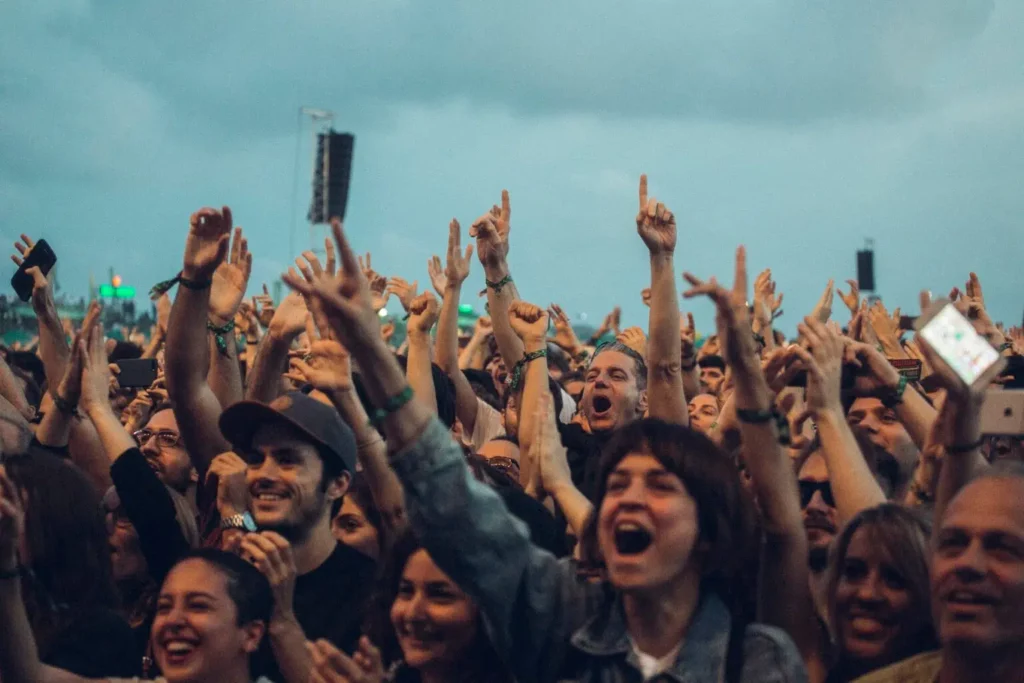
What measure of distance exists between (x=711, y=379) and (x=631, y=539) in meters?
5.66

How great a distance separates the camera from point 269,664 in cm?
348

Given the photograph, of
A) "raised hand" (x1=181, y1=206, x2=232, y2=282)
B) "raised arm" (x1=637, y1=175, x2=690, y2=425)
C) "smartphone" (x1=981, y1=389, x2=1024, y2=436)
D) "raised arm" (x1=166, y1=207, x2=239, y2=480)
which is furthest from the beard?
"smartphone" (x1=981, y1=389, x2=1024, y2=436)

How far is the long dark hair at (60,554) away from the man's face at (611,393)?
219 centimetres

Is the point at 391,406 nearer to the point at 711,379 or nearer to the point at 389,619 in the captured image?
the point at 389,619

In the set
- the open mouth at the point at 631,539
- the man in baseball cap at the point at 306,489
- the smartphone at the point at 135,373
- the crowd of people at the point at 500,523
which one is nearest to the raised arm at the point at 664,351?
the crowd of people at the point at 500,523

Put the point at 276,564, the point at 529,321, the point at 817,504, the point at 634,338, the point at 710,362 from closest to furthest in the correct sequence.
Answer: the point at 276,564 < the point at 817,504 < the point at 529,321 < the point at 634,338 < the point at 710,362

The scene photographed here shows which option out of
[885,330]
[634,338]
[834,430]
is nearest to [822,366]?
[834,430]

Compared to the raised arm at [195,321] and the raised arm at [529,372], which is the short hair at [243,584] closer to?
the raised arm at [529,372]

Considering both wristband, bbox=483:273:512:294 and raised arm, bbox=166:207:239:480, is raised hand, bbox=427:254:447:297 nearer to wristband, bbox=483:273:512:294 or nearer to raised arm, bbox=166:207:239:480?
wristband, bbox=483:273:512:294

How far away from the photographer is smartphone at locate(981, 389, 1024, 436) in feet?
11.4

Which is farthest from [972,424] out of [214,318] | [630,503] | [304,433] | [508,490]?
[214,318]

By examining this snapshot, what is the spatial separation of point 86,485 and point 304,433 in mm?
673

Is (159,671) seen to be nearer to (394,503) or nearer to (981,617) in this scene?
(394,503)

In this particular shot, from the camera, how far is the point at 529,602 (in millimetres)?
2789
